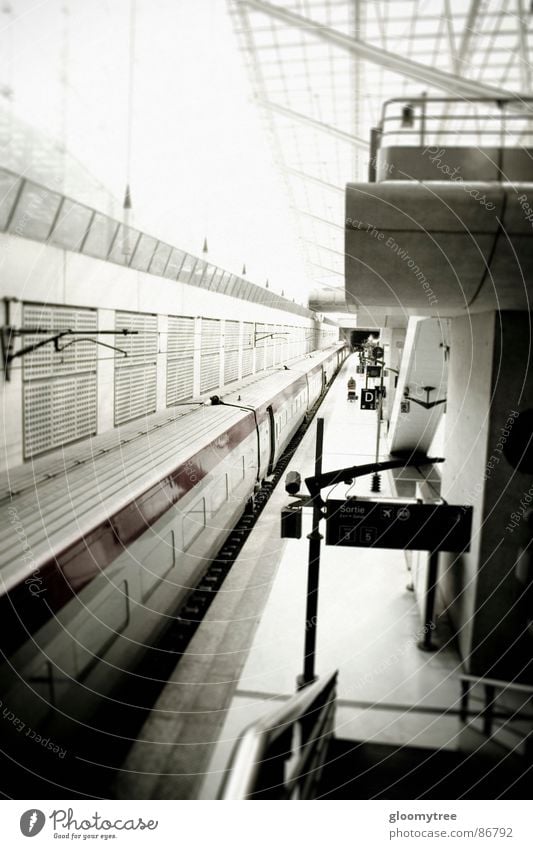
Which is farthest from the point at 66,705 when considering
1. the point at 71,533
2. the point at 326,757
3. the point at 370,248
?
the point at 370,248

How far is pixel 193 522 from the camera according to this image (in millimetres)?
5820

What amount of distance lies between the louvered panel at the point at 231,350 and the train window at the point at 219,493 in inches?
281

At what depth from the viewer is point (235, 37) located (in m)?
11.9

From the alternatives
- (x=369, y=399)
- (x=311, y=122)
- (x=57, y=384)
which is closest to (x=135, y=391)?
(x=57, y=384)

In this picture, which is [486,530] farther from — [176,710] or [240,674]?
[176,710]

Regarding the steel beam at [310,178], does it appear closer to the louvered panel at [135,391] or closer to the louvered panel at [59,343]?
the louvered panel at [135,391]

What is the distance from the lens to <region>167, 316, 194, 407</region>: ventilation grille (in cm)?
989

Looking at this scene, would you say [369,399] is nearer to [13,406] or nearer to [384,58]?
[13,406]

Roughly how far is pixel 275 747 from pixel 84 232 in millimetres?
5941

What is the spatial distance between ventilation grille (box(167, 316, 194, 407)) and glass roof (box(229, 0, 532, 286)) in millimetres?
4545

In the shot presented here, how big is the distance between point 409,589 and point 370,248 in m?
4.02

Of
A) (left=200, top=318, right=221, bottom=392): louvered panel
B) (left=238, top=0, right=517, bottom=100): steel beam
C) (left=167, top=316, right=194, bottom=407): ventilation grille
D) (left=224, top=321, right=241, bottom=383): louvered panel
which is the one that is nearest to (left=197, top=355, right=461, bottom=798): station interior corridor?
(left=167, top=316, right=194, bottom=407): ventilation grille

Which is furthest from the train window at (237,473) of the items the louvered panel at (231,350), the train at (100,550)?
the louvered panel at (231,350)
